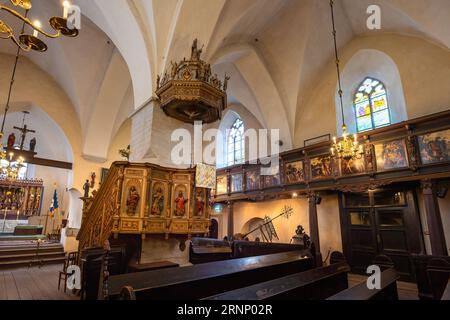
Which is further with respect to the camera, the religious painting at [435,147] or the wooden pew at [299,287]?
the religious painting at [435,147]

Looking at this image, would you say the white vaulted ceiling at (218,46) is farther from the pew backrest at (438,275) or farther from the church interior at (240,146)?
the pew backrest at (438,275)

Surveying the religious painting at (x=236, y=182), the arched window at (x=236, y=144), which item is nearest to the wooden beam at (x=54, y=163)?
the religious painting at (x=236, y=182)

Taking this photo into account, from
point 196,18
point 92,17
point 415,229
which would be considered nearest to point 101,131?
point 92,17

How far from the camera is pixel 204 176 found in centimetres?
544

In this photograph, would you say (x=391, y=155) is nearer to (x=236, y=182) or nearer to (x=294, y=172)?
(x=294, y=172)

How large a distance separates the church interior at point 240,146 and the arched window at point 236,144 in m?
0.15

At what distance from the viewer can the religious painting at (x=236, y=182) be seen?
12.6 metres

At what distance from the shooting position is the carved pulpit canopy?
545 centimetres

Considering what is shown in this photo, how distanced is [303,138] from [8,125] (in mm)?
18702

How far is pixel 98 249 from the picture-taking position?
193 inches

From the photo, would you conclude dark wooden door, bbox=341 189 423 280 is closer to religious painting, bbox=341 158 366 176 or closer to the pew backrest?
religious painting, bbox=341 158 366 176

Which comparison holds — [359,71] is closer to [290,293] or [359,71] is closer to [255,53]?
[255,53]

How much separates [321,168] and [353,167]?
118cm

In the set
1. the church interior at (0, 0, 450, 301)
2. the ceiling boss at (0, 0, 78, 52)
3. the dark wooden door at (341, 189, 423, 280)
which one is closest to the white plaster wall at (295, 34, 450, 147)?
the church interior at (0, 0, 450, 301)
